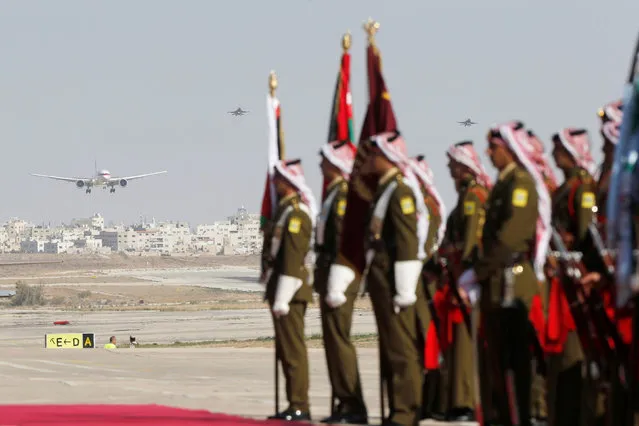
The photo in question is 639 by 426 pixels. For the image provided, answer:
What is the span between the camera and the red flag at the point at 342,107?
11812 mm

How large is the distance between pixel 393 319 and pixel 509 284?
112 cm

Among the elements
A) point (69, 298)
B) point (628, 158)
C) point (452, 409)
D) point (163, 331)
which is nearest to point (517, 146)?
point (628, 158)

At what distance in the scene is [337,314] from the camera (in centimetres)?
1028

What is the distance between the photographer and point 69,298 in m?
116

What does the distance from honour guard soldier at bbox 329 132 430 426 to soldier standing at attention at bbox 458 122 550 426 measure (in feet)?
2.07

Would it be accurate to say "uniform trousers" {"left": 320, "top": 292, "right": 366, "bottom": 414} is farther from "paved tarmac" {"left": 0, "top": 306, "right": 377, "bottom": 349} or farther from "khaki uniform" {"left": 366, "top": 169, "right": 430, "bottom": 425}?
"paved tarmac" {"left": 0, "top": 306, "right": 377, "bottom": 349}

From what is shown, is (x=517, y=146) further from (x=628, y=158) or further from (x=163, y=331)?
(x=163, y=331)

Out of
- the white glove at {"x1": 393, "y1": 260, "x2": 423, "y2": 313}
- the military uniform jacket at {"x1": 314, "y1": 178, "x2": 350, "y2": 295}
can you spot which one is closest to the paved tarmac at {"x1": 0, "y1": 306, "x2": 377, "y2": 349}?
the military uniform jacket at {"x1": 314, "y1": 178, "x2": 350, "y2": 295}

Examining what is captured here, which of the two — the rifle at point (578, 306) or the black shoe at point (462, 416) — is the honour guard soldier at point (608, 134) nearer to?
the rifle at point (578, 306)

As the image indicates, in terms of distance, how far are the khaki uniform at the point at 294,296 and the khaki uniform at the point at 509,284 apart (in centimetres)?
219

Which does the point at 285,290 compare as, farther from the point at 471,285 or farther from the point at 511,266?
the point at 511,266

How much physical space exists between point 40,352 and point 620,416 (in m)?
14.5

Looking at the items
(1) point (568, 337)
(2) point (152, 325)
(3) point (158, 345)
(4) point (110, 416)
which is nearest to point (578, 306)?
(1) point (568, 337)

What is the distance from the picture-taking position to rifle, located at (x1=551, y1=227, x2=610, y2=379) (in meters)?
8.05
